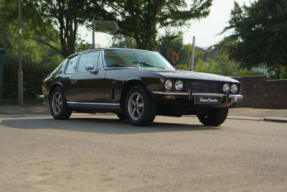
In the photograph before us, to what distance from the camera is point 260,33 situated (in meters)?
32.4

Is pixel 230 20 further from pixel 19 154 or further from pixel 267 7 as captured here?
pixel 19 154

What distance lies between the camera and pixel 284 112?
49.2 ft

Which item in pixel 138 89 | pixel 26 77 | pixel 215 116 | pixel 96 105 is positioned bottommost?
pixel 215 116

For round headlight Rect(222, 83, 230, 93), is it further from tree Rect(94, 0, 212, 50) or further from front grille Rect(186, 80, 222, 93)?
tree Rect(94, 0, 212, 50)

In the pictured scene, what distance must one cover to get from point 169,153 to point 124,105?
12.5 feet

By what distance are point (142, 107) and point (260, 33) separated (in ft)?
82.7

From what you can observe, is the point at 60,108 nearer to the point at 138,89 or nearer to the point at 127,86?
the point at 127,86

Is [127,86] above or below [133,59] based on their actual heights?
below

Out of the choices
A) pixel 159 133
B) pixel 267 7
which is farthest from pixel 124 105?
pixel 267 7

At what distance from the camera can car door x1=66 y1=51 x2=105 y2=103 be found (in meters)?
9.98

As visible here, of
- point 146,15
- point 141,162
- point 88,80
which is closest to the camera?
point 141,162

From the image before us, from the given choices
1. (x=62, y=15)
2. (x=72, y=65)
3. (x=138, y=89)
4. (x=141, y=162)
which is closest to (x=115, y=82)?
(x=138, y=89)

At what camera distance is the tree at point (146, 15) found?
73.5ft

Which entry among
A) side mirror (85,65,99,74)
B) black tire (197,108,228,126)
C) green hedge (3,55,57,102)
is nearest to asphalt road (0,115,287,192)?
black tire (197,108,228,126)
